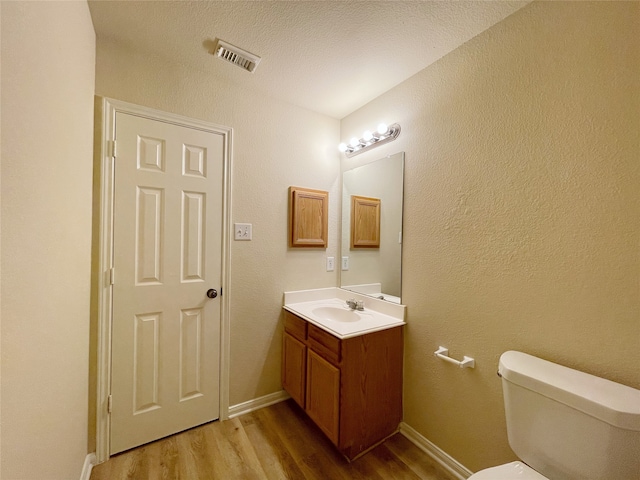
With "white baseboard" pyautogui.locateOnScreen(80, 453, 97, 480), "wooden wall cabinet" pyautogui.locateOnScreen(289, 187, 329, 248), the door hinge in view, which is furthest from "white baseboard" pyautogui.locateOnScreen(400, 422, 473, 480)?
the door hinge

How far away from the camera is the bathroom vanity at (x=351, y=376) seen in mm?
1469

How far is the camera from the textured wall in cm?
96

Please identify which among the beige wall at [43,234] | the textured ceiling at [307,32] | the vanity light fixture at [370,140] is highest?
the textured ceiling at [307,32]

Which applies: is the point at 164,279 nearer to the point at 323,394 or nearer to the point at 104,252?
the point at 104,252

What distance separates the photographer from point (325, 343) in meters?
1.58

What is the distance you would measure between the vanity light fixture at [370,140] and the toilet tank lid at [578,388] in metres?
1.48

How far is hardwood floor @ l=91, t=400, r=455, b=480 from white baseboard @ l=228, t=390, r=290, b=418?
0.34 feet

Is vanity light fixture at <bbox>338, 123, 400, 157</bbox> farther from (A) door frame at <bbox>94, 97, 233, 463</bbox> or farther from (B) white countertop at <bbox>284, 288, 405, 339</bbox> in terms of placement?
(A) door frame at <bbox>94, 97, 233, 463</bbox>

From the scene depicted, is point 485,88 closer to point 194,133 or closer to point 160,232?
point 194,133

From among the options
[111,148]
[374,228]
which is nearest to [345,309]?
[374,228]

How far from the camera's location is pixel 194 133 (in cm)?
172

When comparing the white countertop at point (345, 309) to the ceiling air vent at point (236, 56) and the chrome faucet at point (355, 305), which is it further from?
the ceiling air vent at point (236, 56)

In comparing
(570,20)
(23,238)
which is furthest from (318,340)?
(570,20)

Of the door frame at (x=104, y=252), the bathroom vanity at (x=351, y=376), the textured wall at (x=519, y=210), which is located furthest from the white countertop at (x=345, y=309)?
the door frame at (x=104, y=252)
